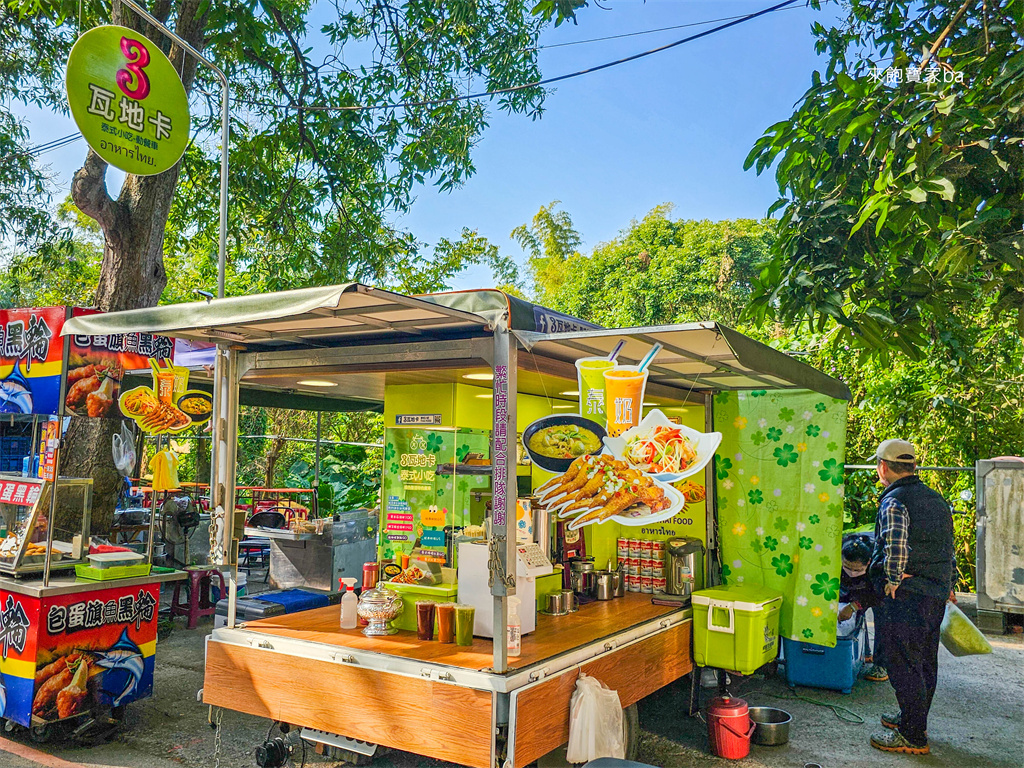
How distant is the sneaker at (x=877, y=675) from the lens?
6090 millimetres

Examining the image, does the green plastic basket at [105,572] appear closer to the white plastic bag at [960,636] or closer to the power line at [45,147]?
the white plastic bag at [960,636]

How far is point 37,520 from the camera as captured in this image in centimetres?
464

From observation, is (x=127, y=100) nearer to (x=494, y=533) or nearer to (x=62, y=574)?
(x=62, y=574)

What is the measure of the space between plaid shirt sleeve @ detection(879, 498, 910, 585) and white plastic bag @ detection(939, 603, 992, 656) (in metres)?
0.99

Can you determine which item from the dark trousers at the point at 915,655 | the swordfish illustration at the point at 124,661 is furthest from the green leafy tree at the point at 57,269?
the dark trousers at the point at 915,655

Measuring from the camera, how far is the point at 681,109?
33.9 meters

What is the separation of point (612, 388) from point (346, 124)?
6.93 metres

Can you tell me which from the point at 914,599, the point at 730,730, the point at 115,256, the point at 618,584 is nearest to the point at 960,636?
the point at 914,599

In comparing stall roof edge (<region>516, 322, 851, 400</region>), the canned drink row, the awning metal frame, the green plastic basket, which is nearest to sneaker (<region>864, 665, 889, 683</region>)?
the canned drink row

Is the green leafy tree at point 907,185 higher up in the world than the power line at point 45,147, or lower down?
lower down

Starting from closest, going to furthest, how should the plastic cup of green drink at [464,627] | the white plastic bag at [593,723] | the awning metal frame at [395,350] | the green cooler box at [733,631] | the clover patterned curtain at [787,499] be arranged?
1. the awning metal frame at [395,350]
2. the white plastic bag at [593,723]
3. the plastic cup of green drink at [464,627]
4. the green cooler box at [733,631]
5. the clover patterned curtain at [787,499]

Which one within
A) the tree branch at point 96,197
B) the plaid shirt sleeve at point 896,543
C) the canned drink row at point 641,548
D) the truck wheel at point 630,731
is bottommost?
the truck wheel at point 630,731

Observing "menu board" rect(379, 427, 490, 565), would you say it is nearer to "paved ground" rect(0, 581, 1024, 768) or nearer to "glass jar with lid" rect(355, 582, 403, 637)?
"glass jar with lid" rect(355, 582, 403, 637)

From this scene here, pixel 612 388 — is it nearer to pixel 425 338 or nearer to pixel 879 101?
pixel 425 338
